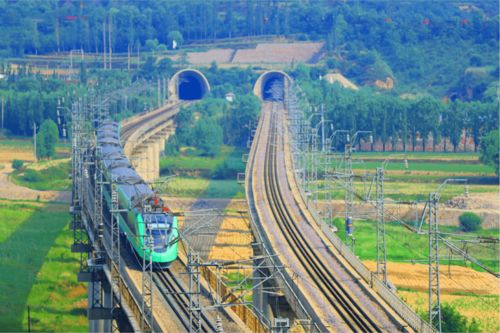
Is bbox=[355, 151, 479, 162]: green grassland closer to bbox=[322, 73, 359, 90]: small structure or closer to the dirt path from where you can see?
the dirt path

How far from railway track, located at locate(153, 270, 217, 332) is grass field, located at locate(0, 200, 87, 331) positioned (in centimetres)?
1320

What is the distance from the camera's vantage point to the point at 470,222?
88688mm

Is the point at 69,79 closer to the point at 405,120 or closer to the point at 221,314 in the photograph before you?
the point at 405,120

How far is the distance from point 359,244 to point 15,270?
23.3 m

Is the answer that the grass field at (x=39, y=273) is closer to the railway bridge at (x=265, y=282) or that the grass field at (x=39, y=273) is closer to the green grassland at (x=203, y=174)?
the railway bridge at (x=265, y=282)

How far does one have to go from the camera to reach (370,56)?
19662cm

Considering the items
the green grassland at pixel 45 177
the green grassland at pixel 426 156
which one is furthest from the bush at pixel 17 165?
the green grassland at pixel 426 156

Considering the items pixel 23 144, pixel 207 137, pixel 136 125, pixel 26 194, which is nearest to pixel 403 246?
pixel 26 194

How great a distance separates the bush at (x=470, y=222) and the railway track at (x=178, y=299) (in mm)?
41698

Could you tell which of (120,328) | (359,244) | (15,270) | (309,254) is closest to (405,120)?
(359,244)

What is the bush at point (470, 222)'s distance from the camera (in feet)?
291

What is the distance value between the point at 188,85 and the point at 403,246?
10957 centimetres

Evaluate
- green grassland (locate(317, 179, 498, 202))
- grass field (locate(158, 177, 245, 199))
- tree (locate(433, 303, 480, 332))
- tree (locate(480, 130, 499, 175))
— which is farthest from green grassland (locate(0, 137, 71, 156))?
tree (locate(433, 303, 480, 332))

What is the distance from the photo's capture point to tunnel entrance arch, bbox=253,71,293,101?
175375 millimetres
